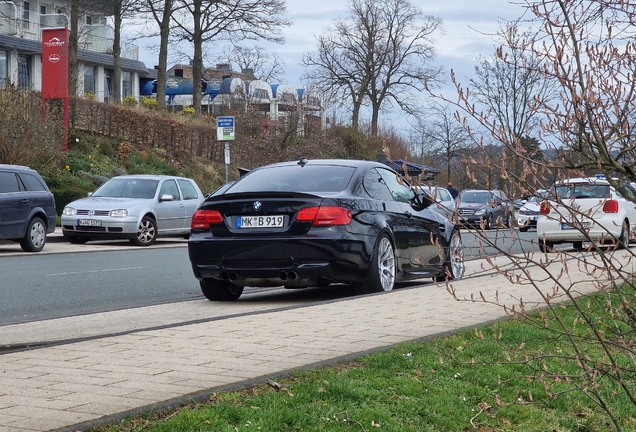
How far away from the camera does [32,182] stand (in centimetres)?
2030

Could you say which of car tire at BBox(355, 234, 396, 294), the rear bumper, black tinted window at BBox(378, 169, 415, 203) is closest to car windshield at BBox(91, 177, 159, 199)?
black tinted window at BBox(378, 169, 415, 203)

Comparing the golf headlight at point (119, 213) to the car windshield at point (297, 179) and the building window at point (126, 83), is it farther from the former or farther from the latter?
the building window at point (126, 83)

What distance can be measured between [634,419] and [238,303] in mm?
6280

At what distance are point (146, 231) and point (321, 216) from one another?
537 inches

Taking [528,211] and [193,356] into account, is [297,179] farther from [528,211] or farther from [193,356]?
[528,211]

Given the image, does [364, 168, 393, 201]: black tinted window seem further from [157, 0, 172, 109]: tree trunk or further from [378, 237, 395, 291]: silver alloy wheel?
[157, 0, 172, 109]: tree trunk

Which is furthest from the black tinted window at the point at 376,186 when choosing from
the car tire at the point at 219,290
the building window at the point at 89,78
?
the building window at the point at 89,78

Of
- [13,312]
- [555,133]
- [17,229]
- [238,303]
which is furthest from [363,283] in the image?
[17,229]

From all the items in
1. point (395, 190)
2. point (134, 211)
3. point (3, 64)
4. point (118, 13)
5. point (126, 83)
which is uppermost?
point (118, 13)

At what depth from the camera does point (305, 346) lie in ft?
22.2

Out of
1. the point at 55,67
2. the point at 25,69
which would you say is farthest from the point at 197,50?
the point at 55,67

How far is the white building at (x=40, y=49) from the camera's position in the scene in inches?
2169

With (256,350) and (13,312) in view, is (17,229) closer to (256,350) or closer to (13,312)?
(13,312)

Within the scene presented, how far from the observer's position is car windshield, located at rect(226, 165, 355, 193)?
35.1 ft
